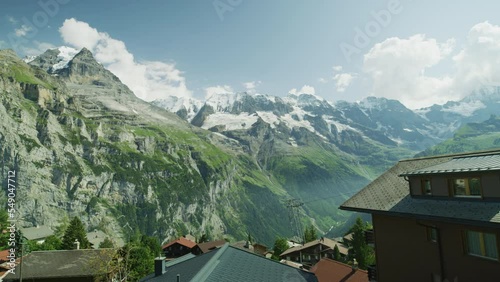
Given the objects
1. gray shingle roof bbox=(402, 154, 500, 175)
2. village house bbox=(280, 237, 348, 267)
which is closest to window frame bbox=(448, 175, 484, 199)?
gray shingle roof bbox=(402, 154, 500, 175)

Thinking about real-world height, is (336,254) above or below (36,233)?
below

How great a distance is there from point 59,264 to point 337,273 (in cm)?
4871

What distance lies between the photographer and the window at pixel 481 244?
50.9 ft

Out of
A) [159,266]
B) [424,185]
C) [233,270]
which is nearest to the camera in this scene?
[233,270]

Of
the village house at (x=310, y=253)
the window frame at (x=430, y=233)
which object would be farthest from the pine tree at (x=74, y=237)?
the window frame at (x=430, y=233)

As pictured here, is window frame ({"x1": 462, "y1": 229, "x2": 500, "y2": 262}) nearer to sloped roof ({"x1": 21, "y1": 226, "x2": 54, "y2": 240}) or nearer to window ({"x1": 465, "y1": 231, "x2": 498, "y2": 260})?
window ({"x1": 465, "y1": 231, "x2": 498, "y2": 260})

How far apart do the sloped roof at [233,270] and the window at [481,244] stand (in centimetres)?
994

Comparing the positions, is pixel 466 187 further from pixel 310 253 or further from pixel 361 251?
pixel 310 253

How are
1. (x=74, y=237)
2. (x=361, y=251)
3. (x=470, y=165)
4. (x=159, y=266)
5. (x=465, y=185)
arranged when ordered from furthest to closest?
1. (x=74, y=237)
2. (x=361, y=251)
3. (x=159, y=266)
4. (x=470, y=165)
5. (x=465, y=185)

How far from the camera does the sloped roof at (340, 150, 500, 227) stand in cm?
1544

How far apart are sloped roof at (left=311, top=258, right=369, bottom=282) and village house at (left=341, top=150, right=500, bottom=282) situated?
12.1 meters

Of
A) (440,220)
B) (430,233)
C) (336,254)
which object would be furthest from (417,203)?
(336,254)

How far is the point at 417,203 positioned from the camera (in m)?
19.8

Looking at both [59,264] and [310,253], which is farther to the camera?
[310,253]
